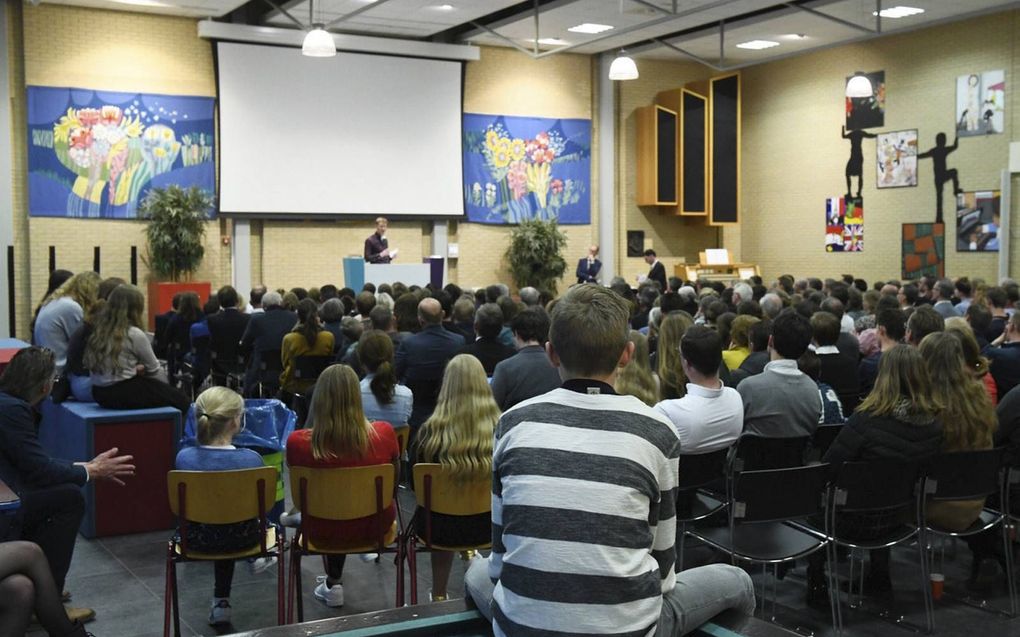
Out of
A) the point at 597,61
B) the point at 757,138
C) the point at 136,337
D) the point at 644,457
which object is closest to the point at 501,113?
the point at 597,61

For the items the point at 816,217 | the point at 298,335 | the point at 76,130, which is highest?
the point at 76,130

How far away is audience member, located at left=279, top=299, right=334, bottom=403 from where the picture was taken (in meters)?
8.05

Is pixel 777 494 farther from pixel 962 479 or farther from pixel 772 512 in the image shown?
pixel 962 479

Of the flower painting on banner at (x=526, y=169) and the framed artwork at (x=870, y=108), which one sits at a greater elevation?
the framed artwork at (x=870, y=108)

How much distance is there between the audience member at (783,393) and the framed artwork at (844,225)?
42.8 ft

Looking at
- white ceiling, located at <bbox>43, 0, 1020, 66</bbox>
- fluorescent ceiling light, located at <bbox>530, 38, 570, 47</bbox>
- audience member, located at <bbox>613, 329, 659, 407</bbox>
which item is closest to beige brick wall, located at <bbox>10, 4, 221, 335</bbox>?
white ceiling, located at <bbox>43, 0, 1020, 66</bbox>

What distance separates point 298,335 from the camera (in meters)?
8.09

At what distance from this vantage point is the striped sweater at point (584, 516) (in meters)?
2.12

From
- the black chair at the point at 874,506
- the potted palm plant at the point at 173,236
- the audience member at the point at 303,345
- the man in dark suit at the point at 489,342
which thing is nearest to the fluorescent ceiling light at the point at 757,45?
the potted palm plant at the point at 173,236

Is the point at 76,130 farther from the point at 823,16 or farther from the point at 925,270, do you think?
the point at 925,270

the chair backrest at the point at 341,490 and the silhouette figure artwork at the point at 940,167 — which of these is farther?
the silhouette figure artwork at the point at 940,167

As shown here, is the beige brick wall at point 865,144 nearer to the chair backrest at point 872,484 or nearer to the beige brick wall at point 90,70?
the beige brick wall at point 90,70

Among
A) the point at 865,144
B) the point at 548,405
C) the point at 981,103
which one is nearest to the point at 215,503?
the point at 548,405

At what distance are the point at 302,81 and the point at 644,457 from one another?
14.9 meters
